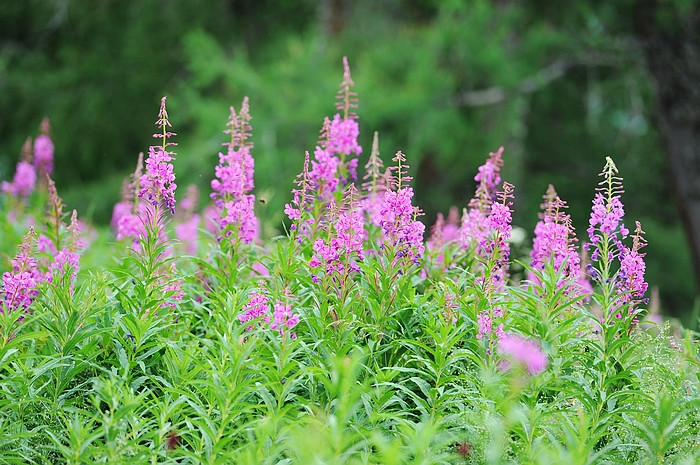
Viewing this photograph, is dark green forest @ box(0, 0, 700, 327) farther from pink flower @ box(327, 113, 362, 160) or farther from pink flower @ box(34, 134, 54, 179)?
pink flower @ box(327, 113, 362, 160)

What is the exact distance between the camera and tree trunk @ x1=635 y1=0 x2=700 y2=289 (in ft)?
34.4

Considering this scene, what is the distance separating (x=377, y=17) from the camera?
16703 mm

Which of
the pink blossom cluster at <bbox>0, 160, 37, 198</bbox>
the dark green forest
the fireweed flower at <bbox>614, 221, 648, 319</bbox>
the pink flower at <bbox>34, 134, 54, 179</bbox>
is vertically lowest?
the fireweed flower at <bbox>614, 221, 648, 319</bbox>

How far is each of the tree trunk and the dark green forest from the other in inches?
0.9

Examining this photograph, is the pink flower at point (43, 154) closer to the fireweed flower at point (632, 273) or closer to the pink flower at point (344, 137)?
the pink flower at point (344, 137)

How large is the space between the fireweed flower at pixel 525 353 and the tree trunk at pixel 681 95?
287 inches

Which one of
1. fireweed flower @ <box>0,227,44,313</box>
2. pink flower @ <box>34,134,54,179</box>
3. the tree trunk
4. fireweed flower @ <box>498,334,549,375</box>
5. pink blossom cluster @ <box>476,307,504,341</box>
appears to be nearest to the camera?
fireweed flower @ <box>498,334,549,375</box>

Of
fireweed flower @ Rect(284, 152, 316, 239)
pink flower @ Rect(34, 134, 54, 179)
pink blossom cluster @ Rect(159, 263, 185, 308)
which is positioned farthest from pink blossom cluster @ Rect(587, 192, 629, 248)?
pink flower @ Rect(34, 134, 54, 179)

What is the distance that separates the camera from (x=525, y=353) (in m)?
3.84

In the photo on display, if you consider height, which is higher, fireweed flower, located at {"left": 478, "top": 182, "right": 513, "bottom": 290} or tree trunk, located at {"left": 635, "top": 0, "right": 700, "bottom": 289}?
tree trunk, located at {"left": 635, "top": 0, "right": 700, "bottom": 289}

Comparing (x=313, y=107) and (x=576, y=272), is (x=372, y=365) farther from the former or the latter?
(x=313, y=107)

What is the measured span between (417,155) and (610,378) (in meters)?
9.14

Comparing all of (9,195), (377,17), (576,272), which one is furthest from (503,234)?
(377,17)

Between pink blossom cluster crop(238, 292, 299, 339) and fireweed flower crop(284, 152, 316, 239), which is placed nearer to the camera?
pink blossom cluster crop(238, 292, 299, 339)
